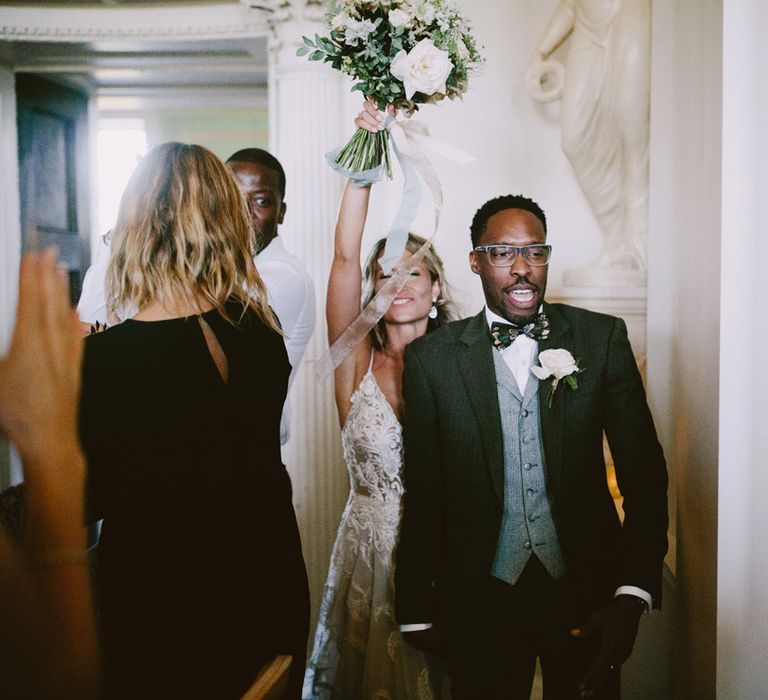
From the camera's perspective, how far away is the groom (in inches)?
61.1

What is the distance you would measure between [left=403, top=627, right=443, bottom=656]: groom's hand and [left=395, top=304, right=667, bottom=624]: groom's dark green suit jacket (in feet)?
0.10

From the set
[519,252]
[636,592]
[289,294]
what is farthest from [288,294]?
[636,592]

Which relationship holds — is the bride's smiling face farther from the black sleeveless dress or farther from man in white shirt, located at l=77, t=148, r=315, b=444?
the black sleeveless dress

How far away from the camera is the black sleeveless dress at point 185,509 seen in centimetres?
101

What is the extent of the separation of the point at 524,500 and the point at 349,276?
2.32ft

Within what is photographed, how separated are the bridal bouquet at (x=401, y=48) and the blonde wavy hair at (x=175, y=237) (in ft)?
1.75

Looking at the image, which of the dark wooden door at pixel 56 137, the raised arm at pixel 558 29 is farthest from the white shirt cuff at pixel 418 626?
the raised arm at pixel 558 29

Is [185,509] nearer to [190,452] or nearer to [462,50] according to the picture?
[190,452]

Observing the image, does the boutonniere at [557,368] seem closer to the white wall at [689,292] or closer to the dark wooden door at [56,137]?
the white wall at [689,292]

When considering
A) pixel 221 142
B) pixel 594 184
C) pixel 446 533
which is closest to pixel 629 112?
pixel 594 184

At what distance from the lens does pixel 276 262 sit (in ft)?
7.12

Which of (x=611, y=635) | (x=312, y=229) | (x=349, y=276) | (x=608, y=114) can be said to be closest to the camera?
(x=611, y=635)

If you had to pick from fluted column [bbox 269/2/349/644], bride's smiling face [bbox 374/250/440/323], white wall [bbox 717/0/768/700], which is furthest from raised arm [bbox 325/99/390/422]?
fluted column [bbox 269/2/349/644]

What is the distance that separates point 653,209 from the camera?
2430 millimetres
